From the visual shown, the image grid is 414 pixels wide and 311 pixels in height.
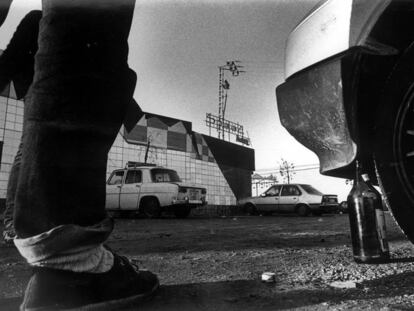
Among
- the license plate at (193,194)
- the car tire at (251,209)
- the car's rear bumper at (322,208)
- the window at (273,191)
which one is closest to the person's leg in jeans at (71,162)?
the license plate at (193,194)

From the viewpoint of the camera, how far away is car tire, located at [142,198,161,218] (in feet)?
29.3

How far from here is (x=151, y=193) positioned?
910cm

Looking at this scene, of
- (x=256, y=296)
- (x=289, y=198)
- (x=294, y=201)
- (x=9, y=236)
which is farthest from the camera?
(x=289, y=198)

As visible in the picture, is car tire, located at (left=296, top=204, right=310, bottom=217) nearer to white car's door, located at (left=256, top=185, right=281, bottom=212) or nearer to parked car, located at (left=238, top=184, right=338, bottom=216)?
parked car, located at (left=238, top=184, right=338, bottom=216)

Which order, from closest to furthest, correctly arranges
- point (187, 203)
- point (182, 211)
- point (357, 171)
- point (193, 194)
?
point (357, 171) → point (187, 203) → point (182, 211) → point (193, 194)

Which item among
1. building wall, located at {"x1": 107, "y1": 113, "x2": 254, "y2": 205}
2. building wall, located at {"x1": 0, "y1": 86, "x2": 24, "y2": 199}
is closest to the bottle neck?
building wall, located at {"x1": 0, "y1": 86, "x2": 24, "y2": 199}

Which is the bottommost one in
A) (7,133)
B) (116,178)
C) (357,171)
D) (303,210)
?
(303,210)

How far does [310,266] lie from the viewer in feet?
4.79

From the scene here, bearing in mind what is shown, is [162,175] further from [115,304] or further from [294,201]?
[115,304]

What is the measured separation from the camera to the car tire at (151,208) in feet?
29.3

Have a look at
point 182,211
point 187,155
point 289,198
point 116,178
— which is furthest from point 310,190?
point 116,178

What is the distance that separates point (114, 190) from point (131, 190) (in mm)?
536

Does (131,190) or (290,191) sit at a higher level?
(290,191)

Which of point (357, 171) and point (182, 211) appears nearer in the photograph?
point (357, 171)
